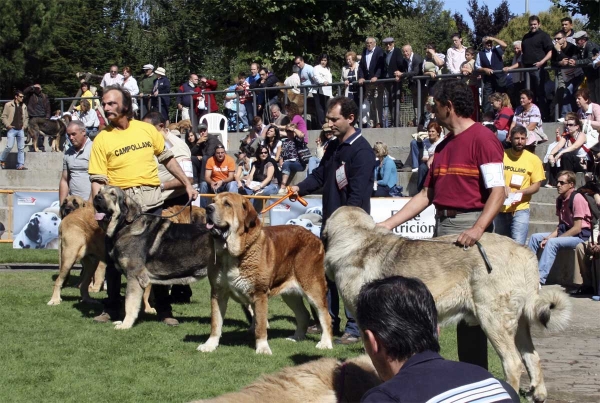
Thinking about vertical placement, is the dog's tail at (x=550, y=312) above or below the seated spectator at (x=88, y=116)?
below

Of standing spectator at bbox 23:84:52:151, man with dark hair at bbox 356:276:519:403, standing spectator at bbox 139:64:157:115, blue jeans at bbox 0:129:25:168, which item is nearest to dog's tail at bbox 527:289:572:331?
man with dark hair at bbox 356:276:519:403

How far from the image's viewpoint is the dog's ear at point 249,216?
25.6 feet

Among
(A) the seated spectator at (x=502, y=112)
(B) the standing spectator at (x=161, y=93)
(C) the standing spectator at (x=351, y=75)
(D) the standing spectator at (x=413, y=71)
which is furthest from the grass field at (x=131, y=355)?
(B) the standing spectator at (x=161, y=93)

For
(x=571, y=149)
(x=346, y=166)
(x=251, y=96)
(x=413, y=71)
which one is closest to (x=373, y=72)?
(x=413, y=71)

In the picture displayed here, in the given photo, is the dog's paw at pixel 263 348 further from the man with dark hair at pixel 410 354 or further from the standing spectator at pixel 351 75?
the standing spectator at pixel 351 75

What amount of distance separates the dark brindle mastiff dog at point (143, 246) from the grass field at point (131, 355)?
50 centimetres

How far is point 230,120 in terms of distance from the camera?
A: 2419cm

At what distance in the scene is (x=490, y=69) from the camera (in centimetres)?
1720

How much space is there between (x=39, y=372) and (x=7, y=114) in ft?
60.0

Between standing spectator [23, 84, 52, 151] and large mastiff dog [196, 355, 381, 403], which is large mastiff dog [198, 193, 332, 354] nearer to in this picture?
large mastiff dog [196, 355, 381, 403]

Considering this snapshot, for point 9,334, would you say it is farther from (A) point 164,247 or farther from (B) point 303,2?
(B) point 303,2

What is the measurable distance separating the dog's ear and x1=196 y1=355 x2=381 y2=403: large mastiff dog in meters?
3.81

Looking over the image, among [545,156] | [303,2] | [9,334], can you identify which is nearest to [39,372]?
[9,334]

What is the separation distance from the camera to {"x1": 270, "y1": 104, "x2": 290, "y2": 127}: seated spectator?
63.4 feet
